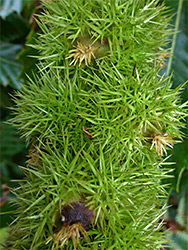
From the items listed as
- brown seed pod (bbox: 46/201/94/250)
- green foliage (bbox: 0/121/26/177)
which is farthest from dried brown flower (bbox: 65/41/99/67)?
green foliage (bbox: 0/121/26/177)

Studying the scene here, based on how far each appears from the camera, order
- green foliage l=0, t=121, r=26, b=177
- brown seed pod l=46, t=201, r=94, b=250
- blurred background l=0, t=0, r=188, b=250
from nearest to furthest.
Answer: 1. brown seed pod l=46, t=201, r=94, b=250
2. blurred background l=0, t=0, r=188, b=250
3. green foliage l=0, t=121, r=26, b=177

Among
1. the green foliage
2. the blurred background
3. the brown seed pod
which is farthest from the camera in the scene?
the green foliage

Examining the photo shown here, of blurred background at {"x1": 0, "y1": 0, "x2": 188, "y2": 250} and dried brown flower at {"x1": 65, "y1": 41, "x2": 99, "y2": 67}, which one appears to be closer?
dried brown flower at {"x1": 65, "y1": 41, "x2": 99, "y2": 67}

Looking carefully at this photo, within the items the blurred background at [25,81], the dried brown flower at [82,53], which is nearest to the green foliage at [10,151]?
the blurred background at [25,81]

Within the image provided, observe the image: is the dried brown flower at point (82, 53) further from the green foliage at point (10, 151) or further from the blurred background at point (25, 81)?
the green foliage at point (10, 151)

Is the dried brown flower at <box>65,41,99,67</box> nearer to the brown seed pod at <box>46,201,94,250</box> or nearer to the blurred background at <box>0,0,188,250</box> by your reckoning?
the blurred background at <box>0,0,188,250</box>

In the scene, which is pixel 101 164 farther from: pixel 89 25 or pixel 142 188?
pixel 89 25

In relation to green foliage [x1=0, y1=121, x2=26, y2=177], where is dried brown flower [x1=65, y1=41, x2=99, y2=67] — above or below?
above

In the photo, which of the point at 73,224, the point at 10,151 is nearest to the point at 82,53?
the point at 73,224

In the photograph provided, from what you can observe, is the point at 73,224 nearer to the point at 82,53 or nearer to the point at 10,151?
the point at 82,53

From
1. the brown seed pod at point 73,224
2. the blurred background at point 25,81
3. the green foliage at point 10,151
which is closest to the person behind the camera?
the brown seed pod at point 73,224
